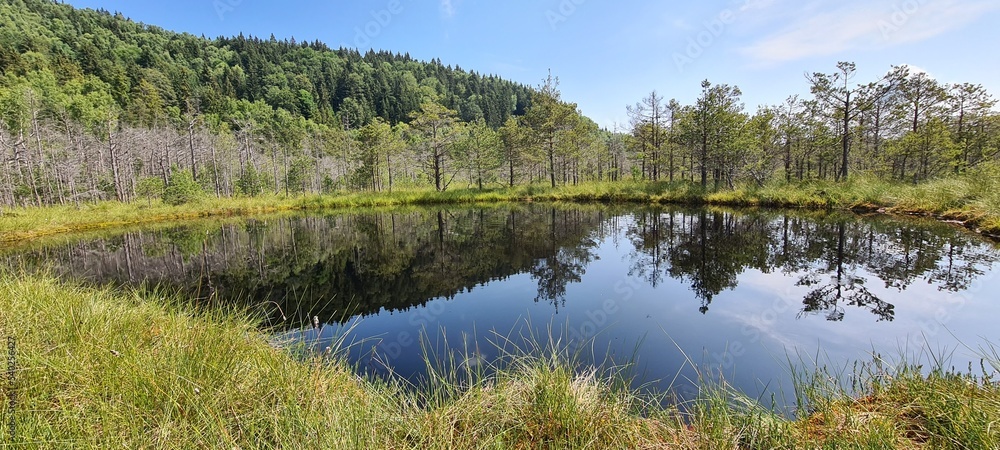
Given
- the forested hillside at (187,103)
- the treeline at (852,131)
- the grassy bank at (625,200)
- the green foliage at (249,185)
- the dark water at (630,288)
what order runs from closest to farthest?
1. the dark water at (630,288)
2. the grassy bank at (625,200)
3. the treeline at (852,131)
4. the forested hillside at (187,103)
5. the green foliage at (249,185)

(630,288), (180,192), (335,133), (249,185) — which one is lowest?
(630,288)

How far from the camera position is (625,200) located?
26453mm

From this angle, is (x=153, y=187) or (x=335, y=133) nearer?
(x=153, y=187)

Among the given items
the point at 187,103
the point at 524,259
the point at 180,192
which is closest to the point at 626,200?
the point at 524,259

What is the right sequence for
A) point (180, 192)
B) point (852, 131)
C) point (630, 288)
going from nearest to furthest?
point (630, 288)
point (852, 131)
point (180, 192)

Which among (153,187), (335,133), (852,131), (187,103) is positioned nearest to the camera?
(852,131)

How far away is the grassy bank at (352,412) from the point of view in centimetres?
192

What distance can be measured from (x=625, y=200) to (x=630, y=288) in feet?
67.1

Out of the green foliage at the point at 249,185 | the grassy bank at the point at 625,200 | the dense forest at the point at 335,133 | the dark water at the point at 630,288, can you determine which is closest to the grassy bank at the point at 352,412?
the dark water at the point at 630,288

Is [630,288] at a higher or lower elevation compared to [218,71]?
lower

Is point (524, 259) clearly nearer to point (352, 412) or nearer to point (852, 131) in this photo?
point (352, 412)

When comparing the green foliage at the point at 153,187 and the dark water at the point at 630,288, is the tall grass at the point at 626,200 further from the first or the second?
the green foliage at the point at 153,187

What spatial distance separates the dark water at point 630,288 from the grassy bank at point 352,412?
55 cm

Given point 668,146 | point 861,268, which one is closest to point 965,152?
point 668,146
